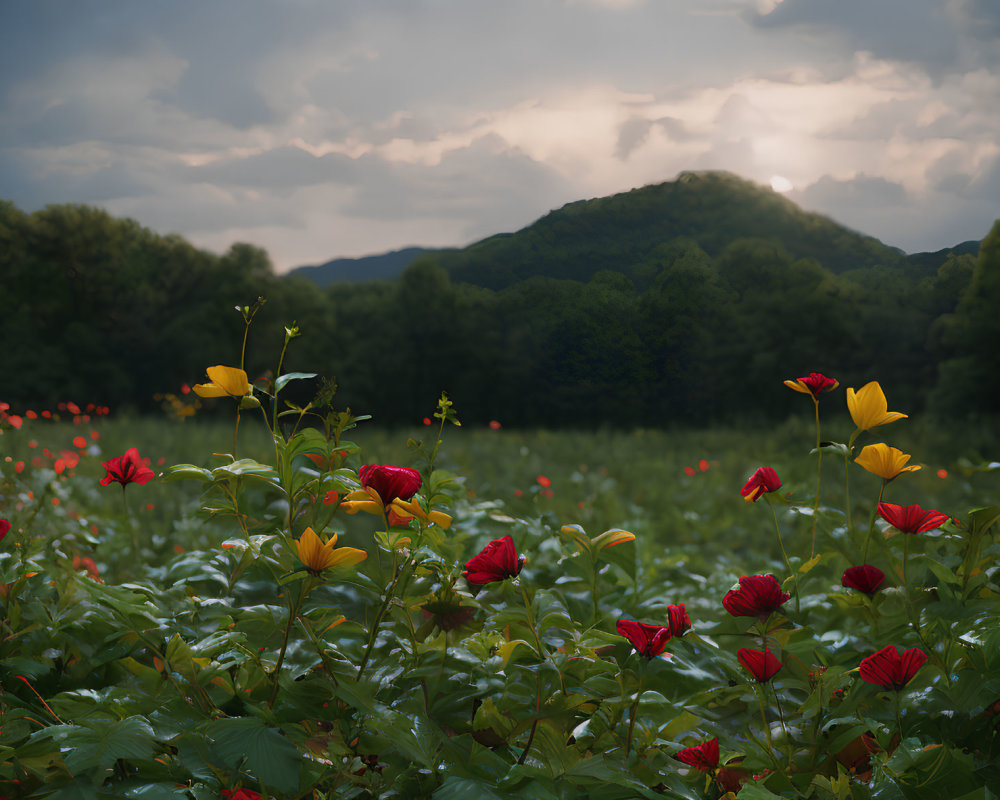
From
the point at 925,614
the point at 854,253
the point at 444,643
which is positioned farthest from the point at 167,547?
the point at 854,253

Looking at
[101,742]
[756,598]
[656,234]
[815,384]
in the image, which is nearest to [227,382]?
[101,742]

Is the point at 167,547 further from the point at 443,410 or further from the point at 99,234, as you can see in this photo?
the point at 99,234

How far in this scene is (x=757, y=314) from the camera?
3221mm

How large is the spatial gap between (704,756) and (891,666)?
0.28 m

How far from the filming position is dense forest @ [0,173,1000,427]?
238 cm

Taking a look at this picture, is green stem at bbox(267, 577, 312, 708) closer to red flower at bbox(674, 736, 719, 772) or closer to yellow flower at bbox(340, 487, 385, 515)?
yellow flower at bbox(340, 487, 385, 515)

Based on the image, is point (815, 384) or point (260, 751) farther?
point (815, 384)

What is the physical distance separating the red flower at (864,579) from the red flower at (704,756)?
395 millimetres

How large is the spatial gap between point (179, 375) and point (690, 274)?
577 centimetres

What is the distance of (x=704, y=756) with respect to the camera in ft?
3.28

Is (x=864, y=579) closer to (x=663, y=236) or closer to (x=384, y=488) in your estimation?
(x=384, y=488)

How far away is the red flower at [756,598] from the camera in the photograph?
0.99m

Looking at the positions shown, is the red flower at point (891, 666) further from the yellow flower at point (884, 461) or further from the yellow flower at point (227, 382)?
the yellow flower at point (227, 382)

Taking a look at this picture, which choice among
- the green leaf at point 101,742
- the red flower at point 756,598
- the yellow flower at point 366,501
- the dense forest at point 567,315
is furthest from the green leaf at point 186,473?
the dense forest at point 567,315
